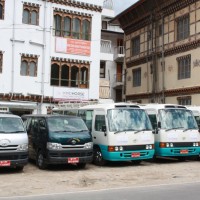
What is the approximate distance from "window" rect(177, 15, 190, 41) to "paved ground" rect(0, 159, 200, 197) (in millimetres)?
17377

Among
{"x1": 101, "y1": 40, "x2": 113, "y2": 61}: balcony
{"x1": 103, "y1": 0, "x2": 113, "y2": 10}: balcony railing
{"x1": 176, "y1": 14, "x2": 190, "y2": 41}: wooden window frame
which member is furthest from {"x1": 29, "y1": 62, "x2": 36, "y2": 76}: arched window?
{"x1": 103, "y1": 0, "x2": 113, "y2": 10}: balcony railing

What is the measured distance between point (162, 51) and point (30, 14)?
12.2 m

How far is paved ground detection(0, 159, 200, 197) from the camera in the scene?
12.1m

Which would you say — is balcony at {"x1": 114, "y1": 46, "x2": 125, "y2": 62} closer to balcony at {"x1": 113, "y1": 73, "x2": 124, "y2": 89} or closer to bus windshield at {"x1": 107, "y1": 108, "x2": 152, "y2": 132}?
balcony at {"x1": 113, "y1": 73, "x2": 124, "y2": 89}

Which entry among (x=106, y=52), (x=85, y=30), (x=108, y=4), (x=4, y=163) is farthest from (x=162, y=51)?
(x=4, y=163)

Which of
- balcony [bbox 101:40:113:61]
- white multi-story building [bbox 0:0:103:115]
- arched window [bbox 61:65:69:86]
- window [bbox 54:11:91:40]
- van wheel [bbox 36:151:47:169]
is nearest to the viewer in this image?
van wheel [bbox 36:151:47:169]

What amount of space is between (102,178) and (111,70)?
34840mm

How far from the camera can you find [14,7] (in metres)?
28.6

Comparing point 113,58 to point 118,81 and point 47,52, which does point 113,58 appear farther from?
point 47,52

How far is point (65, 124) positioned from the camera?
54.6 feet

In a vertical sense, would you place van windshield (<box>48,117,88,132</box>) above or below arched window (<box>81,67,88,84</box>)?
below

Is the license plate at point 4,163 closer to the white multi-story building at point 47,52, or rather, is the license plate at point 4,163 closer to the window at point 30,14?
the white multi-story building at point 47,52

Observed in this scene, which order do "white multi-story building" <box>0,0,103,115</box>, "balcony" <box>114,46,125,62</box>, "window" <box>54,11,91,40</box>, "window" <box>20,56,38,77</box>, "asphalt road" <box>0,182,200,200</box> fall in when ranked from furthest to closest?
"balcony" <box>114,46,125,62</box> < "window" <box>54,11,91,40</box> < "window" <box>20,56,38,77</box> < "white multi-story building" <box>0,0,103,115</box> < "asphalt road" <box>0,182,200,200</box>

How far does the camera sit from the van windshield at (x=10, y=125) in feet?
50.3
